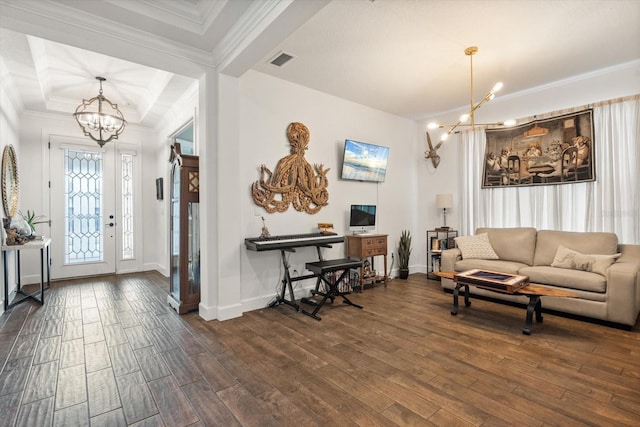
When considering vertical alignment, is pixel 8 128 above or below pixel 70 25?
below

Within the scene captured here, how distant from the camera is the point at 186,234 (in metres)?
3.75

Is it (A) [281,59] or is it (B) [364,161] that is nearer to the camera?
(A) [281,59]

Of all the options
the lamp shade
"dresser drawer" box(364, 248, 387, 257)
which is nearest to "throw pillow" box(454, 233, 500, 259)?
the lamp shade

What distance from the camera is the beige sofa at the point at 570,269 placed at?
3.12 m

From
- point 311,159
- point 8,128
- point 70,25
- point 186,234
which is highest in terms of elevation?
point 70,25

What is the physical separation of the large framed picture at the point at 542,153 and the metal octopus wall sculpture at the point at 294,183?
2811 mm

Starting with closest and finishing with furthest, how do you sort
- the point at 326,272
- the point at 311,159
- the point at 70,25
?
the point at 70,25 → the point at 326,272 → the point at 311,159

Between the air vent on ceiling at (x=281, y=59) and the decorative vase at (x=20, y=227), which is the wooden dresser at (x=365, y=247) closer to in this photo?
the air vent on ceiling at (x=281, y=59)

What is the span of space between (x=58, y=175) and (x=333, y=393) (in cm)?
604

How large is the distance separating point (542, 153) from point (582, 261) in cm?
171

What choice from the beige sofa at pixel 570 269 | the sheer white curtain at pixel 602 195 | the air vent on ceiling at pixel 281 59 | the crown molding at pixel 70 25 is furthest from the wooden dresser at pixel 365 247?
the crown molding at pixel 70 25

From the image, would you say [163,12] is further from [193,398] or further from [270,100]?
[193,398]

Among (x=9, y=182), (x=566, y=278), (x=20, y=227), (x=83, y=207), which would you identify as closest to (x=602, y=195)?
(x=566, y=278)

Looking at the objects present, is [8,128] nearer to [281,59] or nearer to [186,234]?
[186,234]
